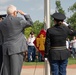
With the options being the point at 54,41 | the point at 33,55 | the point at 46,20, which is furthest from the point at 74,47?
the point at 54,41

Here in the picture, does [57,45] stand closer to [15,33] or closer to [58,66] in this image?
[58,66]

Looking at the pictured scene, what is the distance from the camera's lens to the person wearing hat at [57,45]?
27.1 feet

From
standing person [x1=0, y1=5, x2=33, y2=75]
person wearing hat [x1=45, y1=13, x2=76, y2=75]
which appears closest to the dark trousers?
person wearing hat [x1=45, y1=13, x2=76, y2=75]

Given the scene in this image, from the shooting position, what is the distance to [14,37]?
25.4ft

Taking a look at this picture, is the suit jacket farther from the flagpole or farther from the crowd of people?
the flagpole

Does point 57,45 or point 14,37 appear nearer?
point 14,37

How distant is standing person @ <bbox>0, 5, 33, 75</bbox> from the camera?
25.4ft

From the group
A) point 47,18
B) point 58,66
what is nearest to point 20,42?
point 58,66

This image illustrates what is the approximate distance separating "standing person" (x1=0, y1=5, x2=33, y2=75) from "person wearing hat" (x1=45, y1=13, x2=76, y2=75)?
720 millimetres

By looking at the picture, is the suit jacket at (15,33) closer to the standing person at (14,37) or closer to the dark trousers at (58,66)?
the standing person at (14,37)

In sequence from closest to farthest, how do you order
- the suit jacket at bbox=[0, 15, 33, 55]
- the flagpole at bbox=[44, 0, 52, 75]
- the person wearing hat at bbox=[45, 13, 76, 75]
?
the suit jacket at bbox=[0, 15, 33, 55] < the person wearing hat at bbox=[45, 13, 76, 75] < the flagpole at bbox=[44, 0, 52, 75]

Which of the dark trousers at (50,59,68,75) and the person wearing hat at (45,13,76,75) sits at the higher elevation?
the person wearing hat at (45,13,76,75)

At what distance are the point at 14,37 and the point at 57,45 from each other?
3.62ft

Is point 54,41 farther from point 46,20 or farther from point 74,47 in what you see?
point 74,47
